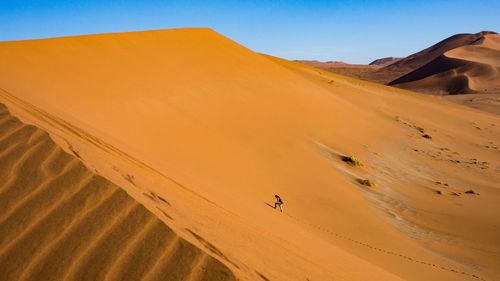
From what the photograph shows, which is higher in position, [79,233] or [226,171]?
[79,233]

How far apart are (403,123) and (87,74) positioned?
43.0 feet

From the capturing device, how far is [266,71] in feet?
60.4

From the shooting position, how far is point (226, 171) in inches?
301

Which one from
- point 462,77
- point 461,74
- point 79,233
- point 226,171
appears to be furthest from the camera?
point 461,74

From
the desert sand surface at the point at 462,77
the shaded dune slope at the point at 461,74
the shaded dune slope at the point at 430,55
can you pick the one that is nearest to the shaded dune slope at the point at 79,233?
the desert sand surface at the point at 462,77

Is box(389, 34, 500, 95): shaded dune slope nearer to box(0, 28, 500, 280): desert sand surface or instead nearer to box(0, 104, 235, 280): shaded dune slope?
box(0, 28, 500, 280): desert sand surface

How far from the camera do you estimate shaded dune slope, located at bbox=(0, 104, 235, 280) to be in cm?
233

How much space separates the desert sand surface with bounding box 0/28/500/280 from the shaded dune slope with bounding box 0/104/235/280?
10 millimetres

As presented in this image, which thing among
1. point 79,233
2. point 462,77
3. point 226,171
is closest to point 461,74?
point 462,77

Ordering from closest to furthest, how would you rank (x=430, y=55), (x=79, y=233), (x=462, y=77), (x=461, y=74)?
(x=79, y=233) → (x=462, y=77) → (x=461, y=74) → (x=430, y=55)

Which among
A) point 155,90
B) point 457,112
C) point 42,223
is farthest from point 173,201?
point 457,112

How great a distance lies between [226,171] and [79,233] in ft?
16.8

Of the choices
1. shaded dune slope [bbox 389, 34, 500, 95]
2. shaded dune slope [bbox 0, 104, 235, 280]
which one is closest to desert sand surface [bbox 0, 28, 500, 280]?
shaded dune slope [bbox 0, 104, 235, 280]

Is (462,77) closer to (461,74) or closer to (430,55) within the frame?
(461,74)
